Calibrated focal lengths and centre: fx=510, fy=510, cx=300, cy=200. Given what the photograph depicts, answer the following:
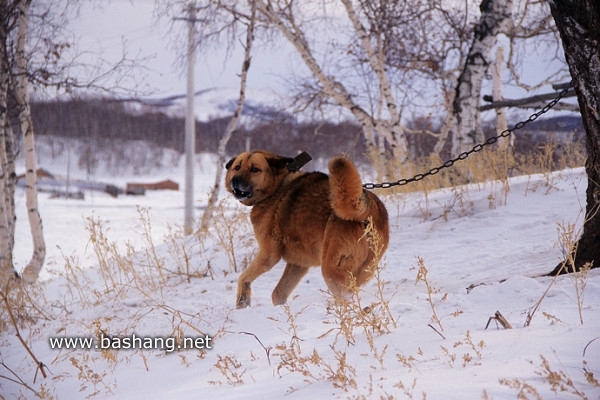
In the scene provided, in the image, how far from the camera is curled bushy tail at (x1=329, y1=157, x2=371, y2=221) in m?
3.00

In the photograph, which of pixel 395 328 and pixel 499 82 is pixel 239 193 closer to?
pixel 395 328

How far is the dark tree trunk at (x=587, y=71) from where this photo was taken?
3213 mm

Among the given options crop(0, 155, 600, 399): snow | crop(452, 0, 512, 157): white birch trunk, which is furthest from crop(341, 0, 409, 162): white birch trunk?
crop(0, 155, 600, 399): snow

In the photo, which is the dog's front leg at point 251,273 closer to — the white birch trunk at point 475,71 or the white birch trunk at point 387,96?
the white birch trunk at point 475,71

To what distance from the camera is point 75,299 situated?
620 centimetres

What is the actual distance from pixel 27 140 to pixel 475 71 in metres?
7.45

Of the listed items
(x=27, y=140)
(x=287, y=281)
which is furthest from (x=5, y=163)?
(x=287, y=281)

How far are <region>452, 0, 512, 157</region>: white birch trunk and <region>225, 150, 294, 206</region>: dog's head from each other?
5280 mm

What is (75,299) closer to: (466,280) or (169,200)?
(466,280)

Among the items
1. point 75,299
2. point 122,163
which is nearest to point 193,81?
point 75,299

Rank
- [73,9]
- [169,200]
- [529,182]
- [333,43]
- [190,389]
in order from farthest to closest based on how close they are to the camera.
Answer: [169,200] < [333,43] < [73,9] < [529,182] < [190,389]

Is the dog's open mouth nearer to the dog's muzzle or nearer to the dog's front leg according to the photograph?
the dog's muzzle

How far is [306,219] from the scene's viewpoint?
343 cm

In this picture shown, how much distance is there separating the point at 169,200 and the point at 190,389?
131 ft
